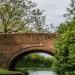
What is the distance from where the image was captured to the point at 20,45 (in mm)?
38406

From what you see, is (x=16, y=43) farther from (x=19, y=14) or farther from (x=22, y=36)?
(x=19, y=14)

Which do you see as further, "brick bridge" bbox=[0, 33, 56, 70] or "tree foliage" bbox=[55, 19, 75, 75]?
"brick bridge" bbox=[0, 33, 56, 70]

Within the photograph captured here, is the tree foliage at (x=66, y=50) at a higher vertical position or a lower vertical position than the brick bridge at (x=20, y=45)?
lower

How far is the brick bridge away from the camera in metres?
37.9

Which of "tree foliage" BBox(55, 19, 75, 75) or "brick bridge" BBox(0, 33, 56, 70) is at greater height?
"brick bridge" BBox(0, 33, 56, 70)

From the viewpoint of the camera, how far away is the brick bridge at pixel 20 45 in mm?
37938

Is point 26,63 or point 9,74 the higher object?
point 26,63

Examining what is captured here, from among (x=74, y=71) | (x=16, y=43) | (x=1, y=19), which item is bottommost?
(x=74, y=71)

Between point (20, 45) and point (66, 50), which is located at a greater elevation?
point (20, 45)

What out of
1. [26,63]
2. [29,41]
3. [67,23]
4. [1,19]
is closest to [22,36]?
[29,41]

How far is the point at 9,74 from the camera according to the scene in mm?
35906

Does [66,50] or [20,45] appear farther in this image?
[20,45]

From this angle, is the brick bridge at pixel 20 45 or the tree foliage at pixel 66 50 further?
the brick bridge at pixel 20 45

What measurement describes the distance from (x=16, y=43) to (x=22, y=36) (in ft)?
2.73
